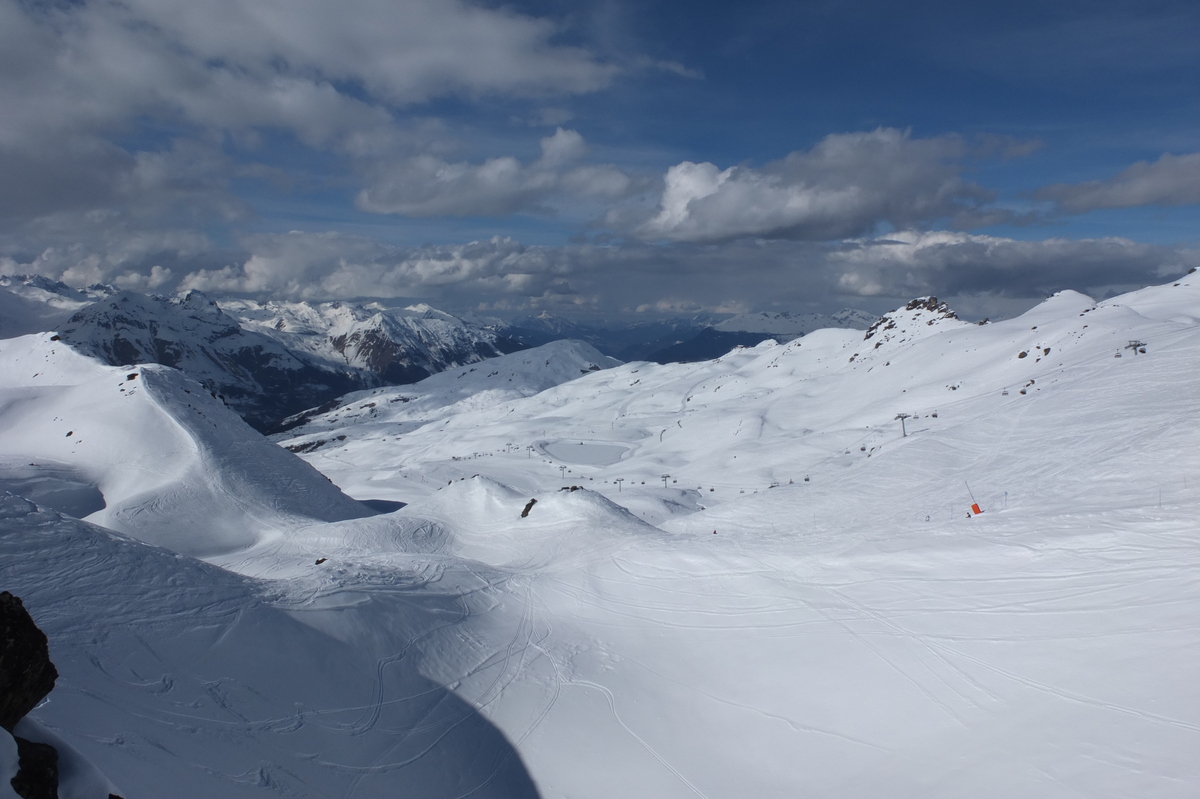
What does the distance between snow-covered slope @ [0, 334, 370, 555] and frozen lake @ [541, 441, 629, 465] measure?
5529cm

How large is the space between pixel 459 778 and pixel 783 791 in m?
8.18

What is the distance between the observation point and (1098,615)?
52.4 feet

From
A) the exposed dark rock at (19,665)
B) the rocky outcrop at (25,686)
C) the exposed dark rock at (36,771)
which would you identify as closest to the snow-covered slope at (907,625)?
the exposed dark rock at (36,771)

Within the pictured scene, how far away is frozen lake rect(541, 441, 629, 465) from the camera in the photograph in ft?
380

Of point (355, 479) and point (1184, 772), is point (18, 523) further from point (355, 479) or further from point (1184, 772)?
point (355, 479)

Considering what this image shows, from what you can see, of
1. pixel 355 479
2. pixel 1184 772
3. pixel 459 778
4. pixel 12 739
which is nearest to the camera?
pixel 12 739

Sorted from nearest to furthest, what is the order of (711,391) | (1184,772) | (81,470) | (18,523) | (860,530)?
(1184,772), (18,523), (860,530), (81,470), (711,391)

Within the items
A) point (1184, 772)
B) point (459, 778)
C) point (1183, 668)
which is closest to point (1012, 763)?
point (1184, 772)

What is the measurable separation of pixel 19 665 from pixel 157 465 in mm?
61799

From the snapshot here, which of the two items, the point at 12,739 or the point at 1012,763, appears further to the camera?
the point at 1012,763

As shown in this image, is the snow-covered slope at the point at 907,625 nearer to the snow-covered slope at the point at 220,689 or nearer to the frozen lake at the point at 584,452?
the snow-covered slope at the point at 220,689

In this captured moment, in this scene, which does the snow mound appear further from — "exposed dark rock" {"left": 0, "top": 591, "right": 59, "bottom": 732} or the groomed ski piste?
"exposed dark rock" {"left": 0, "top": 591, "right": 59, "bottom": 732}

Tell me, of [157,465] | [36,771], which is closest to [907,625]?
[36,771]

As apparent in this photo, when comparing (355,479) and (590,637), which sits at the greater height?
(590,637)
